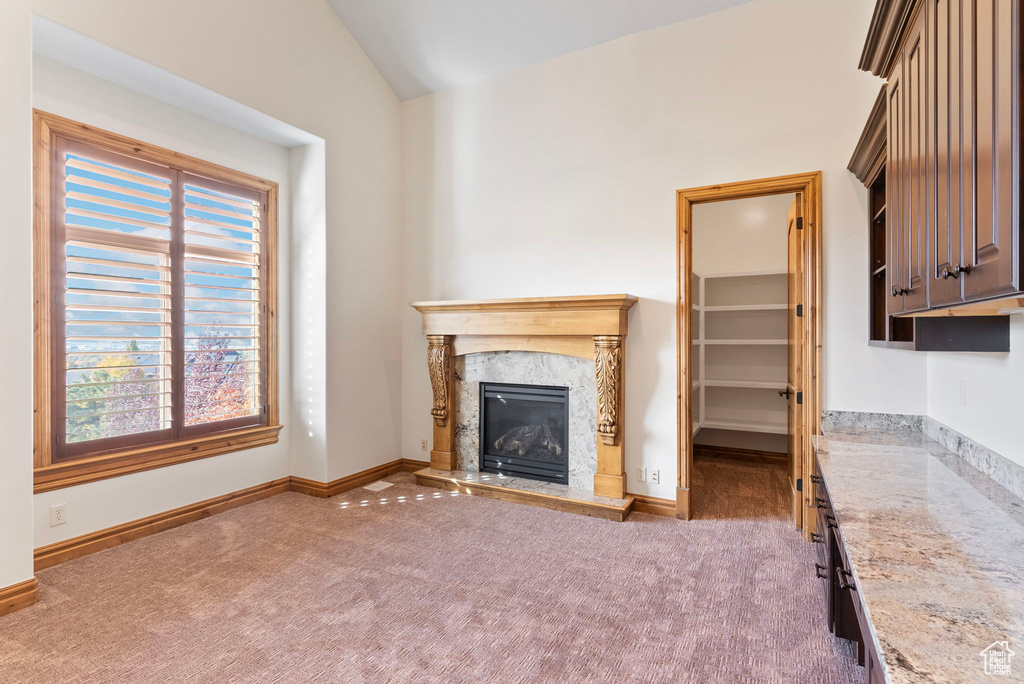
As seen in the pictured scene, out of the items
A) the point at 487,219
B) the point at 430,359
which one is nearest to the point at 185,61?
the point at 487,219

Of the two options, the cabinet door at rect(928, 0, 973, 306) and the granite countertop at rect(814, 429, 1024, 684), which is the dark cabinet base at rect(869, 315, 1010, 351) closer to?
the granite countertop at rect(814, 429, 1024, 684)

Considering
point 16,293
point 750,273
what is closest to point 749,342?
point 750,273

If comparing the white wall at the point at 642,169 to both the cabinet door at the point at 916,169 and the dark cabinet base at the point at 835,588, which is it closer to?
the dark cabinet base at the point at 835,588

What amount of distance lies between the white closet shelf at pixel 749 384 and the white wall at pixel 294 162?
3.20m

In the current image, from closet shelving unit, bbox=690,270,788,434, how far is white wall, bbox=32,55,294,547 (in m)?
4.01

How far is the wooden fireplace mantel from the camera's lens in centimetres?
354

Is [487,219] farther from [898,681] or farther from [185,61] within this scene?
[898,681]

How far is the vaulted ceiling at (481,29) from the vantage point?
11.3 ft

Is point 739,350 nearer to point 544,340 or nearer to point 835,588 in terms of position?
point 544,340

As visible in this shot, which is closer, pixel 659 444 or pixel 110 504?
pixel 110 504

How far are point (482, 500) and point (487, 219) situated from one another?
2.29 metres

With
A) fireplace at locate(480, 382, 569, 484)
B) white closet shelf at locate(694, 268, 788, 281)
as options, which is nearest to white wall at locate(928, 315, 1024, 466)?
fireplace at locate(480, 382, 569, 484)

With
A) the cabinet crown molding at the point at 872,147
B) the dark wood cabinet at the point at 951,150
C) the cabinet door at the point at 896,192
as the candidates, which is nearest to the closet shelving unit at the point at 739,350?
the cabinet crown molding at the point at 872,147

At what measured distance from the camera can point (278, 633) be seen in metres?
2.15
